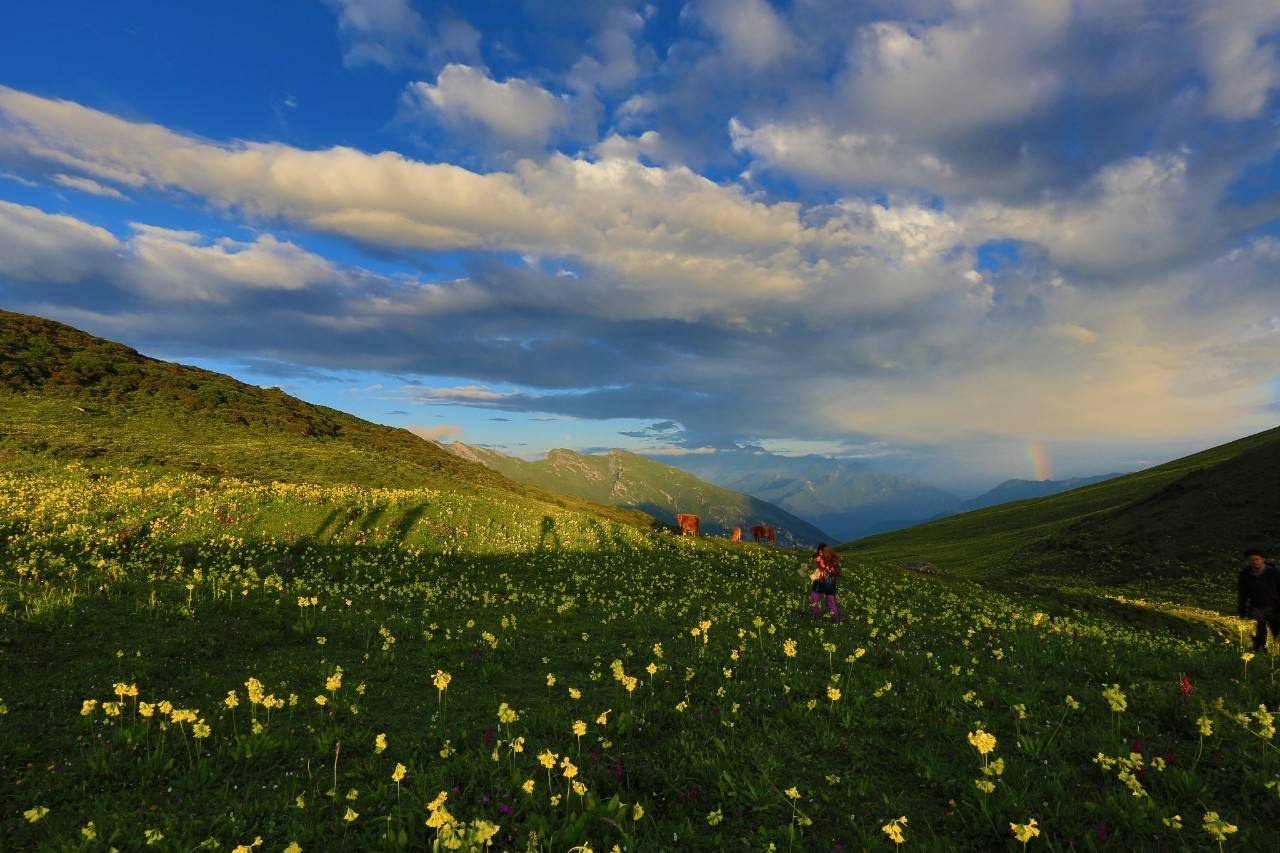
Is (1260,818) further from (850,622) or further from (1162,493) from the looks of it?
(1162,493)

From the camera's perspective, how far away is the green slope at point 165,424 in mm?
46031

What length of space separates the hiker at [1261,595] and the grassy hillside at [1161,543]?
42.4 meters

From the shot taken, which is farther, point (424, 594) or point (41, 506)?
point (41, 506)

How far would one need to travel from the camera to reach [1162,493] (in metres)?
79.2

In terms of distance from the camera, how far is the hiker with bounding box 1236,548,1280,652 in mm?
15336

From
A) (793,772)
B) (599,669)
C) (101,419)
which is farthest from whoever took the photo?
(101,419)

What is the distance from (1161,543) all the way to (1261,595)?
65534mm

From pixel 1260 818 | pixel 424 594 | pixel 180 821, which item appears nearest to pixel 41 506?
pixel 424 594

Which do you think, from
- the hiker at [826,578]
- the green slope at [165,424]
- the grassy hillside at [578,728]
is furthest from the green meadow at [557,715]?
the green slope at [165,424]

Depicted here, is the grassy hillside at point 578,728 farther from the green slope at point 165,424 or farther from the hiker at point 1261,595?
the green slope at point 165,424

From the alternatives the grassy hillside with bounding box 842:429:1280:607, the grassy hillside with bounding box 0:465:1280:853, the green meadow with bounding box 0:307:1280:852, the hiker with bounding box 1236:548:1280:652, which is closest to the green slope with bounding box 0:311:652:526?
the green meadow with bounding box 0:307:1280:852

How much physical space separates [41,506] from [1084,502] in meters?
145

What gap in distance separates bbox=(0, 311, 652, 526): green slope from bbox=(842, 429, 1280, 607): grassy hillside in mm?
50830

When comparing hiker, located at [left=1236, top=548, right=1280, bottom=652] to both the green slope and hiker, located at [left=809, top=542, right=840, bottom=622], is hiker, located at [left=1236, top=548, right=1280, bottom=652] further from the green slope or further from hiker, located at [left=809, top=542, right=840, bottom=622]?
the green slope
